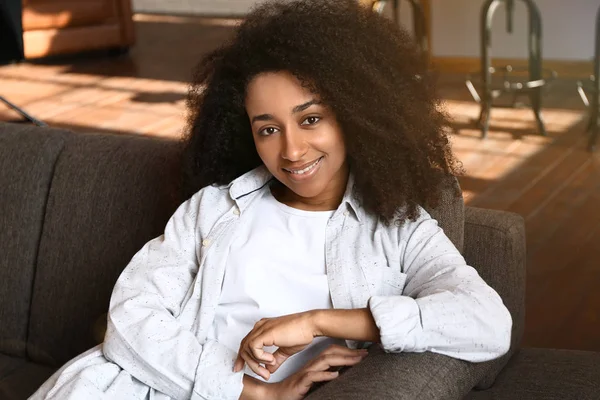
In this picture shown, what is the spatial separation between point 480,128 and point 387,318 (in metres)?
1.93

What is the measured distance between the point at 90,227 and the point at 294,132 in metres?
0.60

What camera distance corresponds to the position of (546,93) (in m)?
2.78

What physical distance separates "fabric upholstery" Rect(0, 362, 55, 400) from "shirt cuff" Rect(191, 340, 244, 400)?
529 millimetres

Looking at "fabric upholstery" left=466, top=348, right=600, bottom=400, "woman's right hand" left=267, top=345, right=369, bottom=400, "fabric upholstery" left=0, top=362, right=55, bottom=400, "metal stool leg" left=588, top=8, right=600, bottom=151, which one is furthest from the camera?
"metal stool leg" left=588, top=8, right=600, bottom=151

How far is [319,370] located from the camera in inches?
53.7

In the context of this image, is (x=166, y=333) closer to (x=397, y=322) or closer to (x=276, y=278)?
(x=276, y=278)

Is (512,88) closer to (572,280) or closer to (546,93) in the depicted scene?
(546,93)

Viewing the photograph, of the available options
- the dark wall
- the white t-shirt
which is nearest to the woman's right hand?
the white t-shirt

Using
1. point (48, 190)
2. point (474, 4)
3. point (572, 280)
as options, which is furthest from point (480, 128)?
point (48, 190)

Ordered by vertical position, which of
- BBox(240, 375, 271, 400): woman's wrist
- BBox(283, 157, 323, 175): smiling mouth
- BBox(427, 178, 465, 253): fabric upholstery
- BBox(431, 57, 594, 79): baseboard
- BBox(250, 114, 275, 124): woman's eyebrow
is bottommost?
BBox(240, 375, 271, 400): woman's wrist

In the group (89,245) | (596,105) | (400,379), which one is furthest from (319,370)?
(596,105)

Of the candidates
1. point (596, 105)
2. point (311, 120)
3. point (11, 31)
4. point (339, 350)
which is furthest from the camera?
point (11, 31)

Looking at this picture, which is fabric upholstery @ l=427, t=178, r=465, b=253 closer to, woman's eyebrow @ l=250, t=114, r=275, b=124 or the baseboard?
woman's eyebrow @ l=250, t=114, r=275, b=124

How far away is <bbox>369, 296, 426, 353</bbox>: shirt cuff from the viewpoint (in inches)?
50.6
